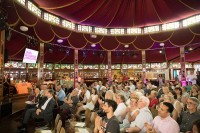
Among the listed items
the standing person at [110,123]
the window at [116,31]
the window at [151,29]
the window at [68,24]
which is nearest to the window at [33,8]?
the window at [68,24]

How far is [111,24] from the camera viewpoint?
37.8 feet

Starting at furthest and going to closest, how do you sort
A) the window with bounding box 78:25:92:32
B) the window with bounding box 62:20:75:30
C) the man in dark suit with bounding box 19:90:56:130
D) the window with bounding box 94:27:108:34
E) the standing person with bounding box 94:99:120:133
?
the window with bounding box 94:27:108:34 → the window with bounding box 78:25:92:32 → the window with bounding box 62:20:75:30 → the man in dark suit with bounding box 19:90:56:130 → the standing person with bounding box 94:99:120:133

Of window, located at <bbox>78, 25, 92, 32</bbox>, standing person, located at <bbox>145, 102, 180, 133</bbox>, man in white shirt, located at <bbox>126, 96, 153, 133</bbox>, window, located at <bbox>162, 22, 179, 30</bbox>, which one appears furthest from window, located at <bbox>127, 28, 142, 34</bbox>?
standing person, located at <bbox>145, 102, 180, 133</bbox>

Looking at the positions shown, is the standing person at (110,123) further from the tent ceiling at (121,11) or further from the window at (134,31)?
the window at (134,31)

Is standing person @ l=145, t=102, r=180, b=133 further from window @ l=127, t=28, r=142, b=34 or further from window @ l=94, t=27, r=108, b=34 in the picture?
window @ l=127, t=28, r=142, b=34

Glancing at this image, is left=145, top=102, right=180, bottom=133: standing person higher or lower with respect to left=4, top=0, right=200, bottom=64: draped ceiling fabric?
lower

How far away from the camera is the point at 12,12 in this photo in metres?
5.58

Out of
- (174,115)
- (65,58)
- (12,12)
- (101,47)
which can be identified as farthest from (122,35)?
(174,115)

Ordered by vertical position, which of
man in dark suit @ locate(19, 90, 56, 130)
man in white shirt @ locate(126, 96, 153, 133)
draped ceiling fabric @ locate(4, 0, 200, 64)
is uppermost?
draped ceiling fabric @ locate(4, 0, 200, 64)

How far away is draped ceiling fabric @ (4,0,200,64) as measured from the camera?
Result: 26.5ft

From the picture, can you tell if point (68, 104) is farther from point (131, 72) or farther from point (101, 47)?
point (131, 72)

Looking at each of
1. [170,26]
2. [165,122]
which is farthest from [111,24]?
[165,122]

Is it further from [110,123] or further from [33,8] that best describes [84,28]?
[110,123]

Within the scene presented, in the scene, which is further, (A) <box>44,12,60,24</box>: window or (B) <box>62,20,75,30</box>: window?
(B) <box>62,20,75,30</box>: window
